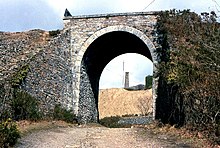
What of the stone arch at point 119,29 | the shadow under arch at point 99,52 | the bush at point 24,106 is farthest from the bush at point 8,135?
the stone arch at point 119,29

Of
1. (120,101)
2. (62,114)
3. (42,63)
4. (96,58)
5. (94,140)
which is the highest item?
(96,58)

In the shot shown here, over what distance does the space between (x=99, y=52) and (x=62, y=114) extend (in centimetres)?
584

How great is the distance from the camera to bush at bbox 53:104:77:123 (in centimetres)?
1785

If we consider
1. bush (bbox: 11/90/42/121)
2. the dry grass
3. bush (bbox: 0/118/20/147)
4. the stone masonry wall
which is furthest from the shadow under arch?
the dry grass

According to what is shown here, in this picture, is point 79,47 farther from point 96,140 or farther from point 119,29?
point 96,140

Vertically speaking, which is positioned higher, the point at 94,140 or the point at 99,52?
the point at 99,52

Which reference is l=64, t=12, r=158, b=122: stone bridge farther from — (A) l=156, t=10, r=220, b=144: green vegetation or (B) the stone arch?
(A) l=156, t=10, r=220, b=144: green vegetation

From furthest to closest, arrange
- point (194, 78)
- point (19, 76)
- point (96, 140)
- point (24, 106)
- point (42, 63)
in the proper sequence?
point (42, 63), point (19, 76), point (24, 106), point (194, 78), point (96, 140)

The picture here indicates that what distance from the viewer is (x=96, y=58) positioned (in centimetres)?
2333

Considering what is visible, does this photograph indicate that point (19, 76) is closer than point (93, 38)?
Yes

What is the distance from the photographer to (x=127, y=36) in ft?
71.5

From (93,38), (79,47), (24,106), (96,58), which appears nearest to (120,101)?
(96,58)

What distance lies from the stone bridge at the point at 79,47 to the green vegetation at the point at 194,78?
2621mm

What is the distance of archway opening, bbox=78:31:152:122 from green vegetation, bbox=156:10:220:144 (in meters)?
3.68
